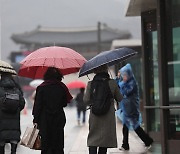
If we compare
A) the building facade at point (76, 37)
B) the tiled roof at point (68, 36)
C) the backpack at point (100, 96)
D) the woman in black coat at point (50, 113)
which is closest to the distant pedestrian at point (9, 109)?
the woman in black coat at point (50, 113)

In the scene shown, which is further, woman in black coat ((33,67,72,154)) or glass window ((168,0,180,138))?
glass window ((168,0,180,138))

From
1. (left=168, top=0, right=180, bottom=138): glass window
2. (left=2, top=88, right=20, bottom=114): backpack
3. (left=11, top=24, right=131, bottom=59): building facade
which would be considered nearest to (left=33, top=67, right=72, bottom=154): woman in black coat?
(left=2, top=88, right=20, bottom=114): backpack

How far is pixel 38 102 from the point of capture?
617 centimetres

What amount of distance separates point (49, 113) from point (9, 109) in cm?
90

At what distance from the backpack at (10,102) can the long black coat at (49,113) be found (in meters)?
0.70

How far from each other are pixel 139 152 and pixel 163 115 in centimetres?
140

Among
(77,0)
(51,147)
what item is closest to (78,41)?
(51,147)

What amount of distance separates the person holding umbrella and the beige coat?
1298 millimetres

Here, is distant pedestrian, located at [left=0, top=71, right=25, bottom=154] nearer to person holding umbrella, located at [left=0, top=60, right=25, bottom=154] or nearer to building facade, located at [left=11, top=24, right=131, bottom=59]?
person holding umbrella, located at [left=0, top=60, right=25, bottom=154]

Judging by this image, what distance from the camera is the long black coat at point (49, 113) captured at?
6.17m

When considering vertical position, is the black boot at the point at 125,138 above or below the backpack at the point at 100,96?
below

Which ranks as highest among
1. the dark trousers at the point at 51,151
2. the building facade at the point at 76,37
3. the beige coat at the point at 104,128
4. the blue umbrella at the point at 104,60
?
the building facade at the point at 76,37

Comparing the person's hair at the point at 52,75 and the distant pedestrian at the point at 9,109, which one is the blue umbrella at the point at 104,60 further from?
the distant pedestrian at the point at 9,109

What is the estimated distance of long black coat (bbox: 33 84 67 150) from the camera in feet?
20.2
